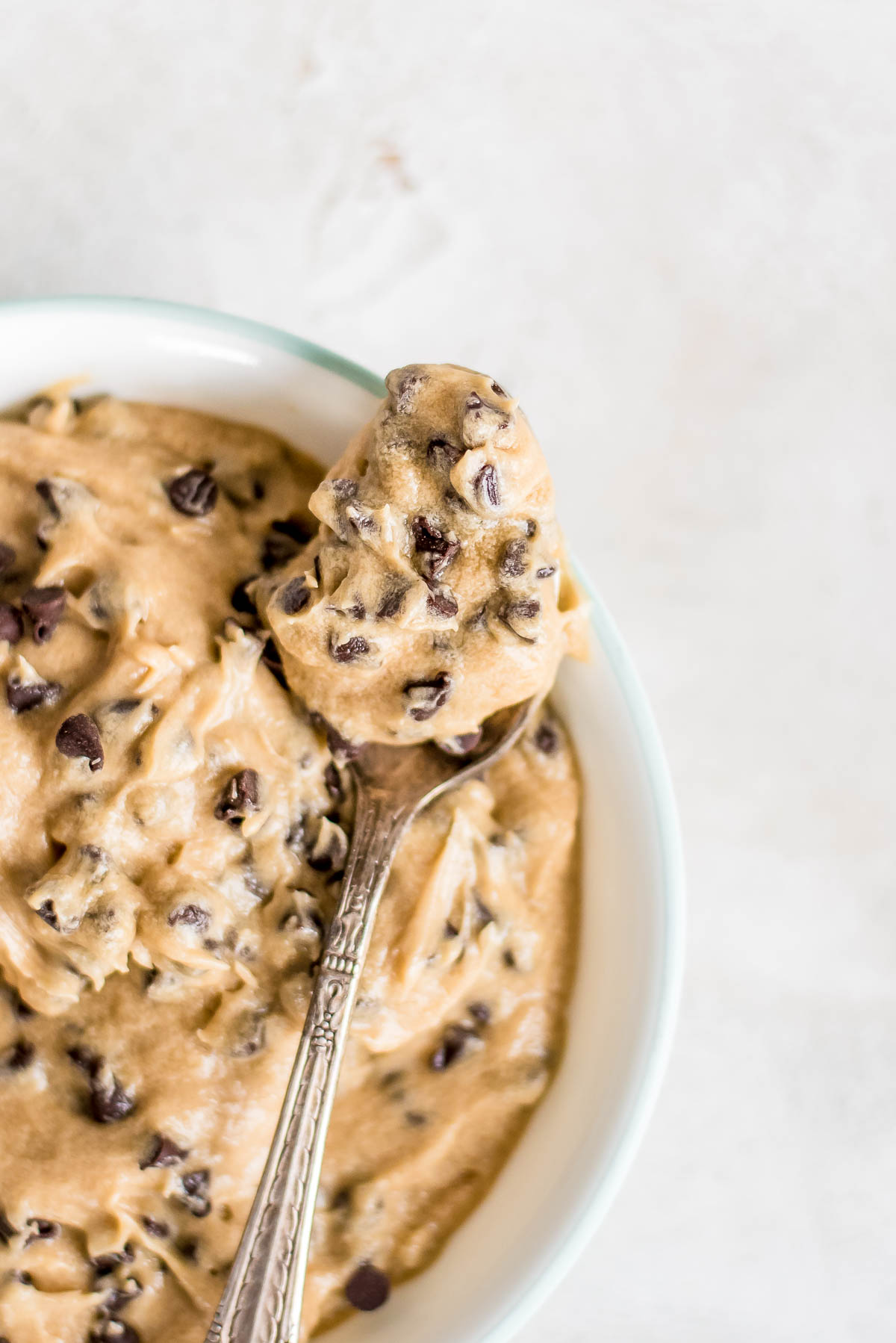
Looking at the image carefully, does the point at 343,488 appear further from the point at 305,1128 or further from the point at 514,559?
the point at 305,1128

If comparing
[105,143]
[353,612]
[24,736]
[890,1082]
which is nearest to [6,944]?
[24,736]

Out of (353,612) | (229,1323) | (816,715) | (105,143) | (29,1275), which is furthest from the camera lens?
(816,715)

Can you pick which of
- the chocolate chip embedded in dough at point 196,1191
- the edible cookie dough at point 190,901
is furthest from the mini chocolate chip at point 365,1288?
the chocolate chip embedded in dough at point 196,1191

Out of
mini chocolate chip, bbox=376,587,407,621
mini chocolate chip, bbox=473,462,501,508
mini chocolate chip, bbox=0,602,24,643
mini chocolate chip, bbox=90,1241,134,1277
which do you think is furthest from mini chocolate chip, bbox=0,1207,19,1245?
mini chocolate chip, bbox=473,462,501,508

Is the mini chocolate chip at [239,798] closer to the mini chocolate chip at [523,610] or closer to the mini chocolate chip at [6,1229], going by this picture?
the mini chocolate chip at [523,610]

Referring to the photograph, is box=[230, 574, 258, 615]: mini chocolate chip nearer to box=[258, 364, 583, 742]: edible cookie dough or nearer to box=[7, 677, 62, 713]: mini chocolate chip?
box=[258, 364, 583, 742]: edible cookie dough

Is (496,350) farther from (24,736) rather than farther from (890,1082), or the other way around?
(890,1082)
